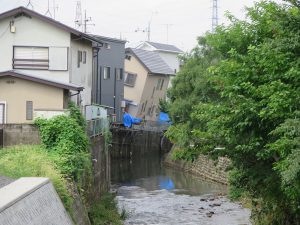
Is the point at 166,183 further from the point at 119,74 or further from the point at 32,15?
the point at 119,74

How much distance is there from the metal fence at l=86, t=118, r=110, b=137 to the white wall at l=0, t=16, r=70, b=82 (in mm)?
3326

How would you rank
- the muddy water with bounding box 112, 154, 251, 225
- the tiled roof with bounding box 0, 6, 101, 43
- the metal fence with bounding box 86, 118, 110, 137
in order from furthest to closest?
the tiled roof with bounding box 0, 6, 101, 43 → the muddy water with bounding box 112, 154, 251, 225 → the metal fence with bounding box 86, 118, 110, 137

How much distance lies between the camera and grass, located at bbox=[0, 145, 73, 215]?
14.2 m

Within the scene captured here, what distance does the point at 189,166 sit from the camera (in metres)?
48.1

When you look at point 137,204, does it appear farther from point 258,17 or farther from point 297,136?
point 297,136

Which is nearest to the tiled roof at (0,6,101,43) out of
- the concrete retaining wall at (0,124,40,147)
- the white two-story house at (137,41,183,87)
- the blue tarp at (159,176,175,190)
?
the concrete retaining wall at (0,124,40,147)

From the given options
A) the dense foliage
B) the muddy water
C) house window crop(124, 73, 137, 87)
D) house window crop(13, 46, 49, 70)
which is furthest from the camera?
house window crop(124, 73, 137, 87)

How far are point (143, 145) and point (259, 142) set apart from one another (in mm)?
42441

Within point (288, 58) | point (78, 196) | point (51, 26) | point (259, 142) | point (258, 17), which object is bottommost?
point (78, 196)

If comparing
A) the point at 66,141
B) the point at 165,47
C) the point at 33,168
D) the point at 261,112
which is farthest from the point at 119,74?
the point at 261,112

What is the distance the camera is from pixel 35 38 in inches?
1226

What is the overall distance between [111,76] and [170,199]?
24.4m

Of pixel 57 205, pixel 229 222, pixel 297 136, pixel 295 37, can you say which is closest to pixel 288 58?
pixel 295 37

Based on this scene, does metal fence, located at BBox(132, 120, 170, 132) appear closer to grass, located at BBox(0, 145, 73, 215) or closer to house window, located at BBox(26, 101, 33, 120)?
Answer: house window, located at BBox(26, 101, 33, 120)
